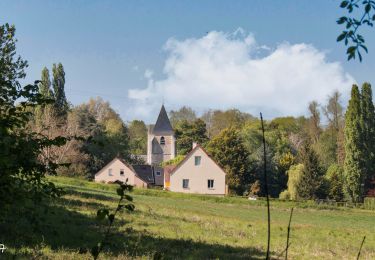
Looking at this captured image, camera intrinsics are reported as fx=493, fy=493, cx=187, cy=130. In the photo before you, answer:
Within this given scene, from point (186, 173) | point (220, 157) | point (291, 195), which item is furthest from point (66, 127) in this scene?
point (291, 195)

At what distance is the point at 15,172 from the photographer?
6160mm

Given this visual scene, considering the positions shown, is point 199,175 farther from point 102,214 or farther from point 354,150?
point 102,214

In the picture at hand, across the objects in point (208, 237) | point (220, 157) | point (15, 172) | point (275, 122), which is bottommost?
point (208, 237)

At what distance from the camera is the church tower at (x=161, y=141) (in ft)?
371

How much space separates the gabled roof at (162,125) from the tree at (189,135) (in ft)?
7.28

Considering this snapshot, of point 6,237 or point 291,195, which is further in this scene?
point 291,195

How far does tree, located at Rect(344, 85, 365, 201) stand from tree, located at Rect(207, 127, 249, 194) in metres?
15.0

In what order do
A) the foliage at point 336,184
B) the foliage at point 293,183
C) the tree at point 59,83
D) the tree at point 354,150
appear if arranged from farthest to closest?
the tree at point 59,83 < the foliage at point 336,184 < the tree at point 354,150 < the foliage at point 293,183

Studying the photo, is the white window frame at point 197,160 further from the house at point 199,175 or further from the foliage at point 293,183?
the foliage at point 293,183

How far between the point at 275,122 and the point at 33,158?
10963 centimetres

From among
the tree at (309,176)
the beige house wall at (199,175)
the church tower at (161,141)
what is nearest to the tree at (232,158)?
the beige house wall at (199,175)

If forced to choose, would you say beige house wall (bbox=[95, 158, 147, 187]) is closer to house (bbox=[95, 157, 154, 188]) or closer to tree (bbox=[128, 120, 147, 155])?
house (bbox=[95, 157, 154, 188])

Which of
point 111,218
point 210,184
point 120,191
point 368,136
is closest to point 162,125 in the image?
point 210,184

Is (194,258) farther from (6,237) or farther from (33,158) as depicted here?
(33,158)
